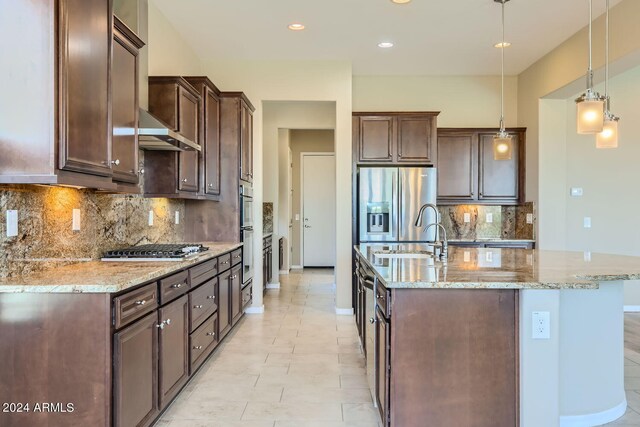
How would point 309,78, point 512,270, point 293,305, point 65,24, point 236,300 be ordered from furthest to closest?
1. point 293,305
2. point 309,78
3. point 236,300
4. point 512,270
5. point 65,24

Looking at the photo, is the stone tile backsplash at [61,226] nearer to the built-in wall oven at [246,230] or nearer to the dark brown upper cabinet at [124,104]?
the dark brown upper cabinet at [124,104]

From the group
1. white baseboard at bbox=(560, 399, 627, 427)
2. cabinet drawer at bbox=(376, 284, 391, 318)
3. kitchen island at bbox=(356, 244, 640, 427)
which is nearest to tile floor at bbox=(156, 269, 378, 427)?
kitchen island at bbox=(356, 244, 640, 427)

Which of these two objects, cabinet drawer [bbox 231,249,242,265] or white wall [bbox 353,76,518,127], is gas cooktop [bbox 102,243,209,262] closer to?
cabinet drawer [bbox 231,249,242,265]

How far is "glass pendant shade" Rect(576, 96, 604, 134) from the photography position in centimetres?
260

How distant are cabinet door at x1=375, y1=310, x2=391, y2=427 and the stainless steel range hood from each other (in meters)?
1.73

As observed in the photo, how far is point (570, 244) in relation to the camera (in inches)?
216

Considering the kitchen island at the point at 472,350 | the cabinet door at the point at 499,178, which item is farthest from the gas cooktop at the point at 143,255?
the cabinet door at the point at 499,178

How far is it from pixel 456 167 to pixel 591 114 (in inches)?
124

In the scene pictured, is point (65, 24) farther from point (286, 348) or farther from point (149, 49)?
point (286, 348)

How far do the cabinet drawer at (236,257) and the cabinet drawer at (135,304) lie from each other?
6.24 feet

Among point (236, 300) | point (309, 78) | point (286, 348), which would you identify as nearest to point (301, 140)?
point (309, 78)

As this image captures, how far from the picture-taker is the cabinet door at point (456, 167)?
18.9 feet

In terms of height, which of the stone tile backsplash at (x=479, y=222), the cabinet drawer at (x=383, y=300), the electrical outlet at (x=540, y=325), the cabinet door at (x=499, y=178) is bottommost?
the electrical outlet at (x=540, y=325)

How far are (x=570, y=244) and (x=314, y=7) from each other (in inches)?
160
